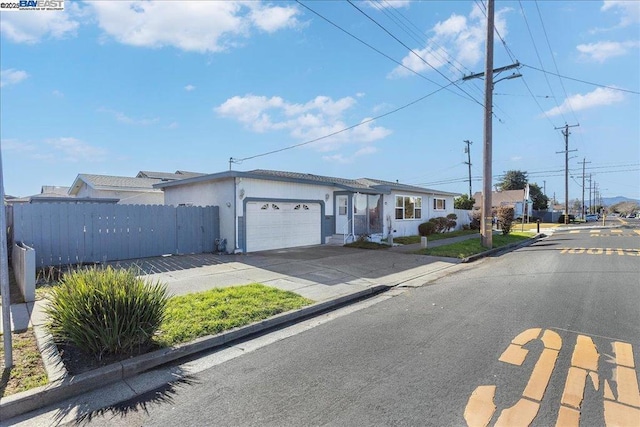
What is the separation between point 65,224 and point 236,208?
521 cm

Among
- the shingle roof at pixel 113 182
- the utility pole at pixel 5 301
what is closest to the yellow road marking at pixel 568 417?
the utility pole at pixel 5 301

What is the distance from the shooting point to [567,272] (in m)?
9.77

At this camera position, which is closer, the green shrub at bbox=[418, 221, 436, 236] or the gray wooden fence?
the gray wooden fence

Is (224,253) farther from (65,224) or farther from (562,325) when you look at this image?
(562,325)

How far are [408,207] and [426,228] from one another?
2029mm

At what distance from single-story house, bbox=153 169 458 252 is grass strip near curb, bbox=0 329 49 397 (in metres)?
8.85

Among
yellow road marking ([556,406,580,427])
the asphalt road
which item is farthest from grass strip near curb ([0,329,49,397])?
yellow road marking ([556,406,580,427])

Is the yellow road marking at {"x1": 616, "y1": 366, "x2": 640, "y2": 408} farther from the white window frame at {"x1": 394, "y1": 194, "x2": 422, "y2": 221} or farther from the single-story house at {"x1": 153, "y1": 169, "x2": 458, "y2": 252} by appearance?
the white window frame at {"x1": 394, "y1": 194, "x2": 422, "y2": 221}

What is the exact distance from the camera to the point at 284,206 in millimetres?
15219

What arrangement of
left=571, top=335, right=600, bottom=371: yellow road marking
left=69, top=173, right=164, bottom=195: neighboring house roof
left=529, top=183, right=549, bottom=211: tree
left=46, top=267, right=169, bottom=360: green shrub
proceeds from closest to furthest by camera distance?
left=571, top=335, right=600, bottom=371: yellow road marking
left=46, top=267, right=169, bottom=360: green shrub
left=69, top=173, right=164, bottom=195: neighboring house roof
left=529, top=183, right=549, bottom=211: tree

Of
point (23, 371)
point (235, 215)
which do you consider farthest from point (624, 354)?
point (235, 215)

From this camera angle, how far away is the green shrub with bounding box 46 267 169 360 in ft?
13.4

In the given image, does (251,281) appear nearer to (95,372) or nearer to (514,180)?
(95,372)

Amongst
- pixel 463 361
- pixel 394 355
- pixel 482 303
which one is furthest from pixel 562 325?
pixel 394 355
